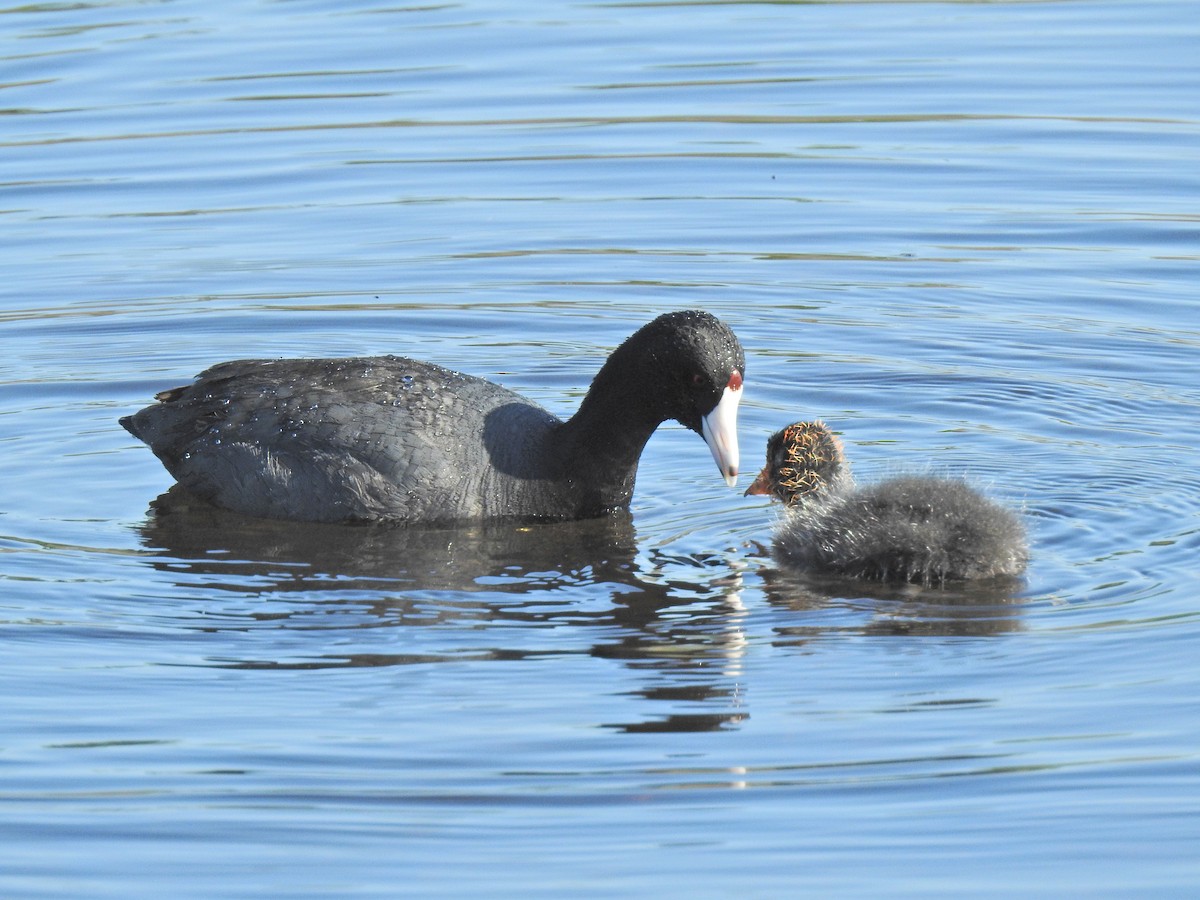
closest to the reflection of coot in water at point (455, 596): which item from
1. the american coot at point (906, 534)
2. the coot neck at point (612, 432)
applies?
the coot neck at point (612, 432)

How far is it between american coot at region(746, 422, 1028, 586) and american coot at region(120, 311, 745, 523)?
58cm

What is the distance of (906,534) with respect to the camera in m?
6.66

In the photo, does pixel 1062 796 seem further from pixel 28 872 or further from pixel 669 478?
pixel 669 478

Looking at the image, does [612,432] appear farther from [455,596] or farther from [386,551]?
[455,596]

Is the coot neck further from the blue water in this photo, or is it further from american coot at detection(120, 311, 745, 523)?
the blue water

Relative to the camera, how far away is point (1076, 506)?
7.40m

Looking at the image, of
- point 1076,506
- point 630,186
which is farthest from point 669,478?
point 630,186

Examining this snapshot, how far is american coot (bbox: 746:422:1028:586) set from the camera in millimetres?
6648

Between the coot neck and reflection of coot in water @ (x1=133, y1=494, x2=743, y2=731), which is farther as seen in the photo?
the coot neck

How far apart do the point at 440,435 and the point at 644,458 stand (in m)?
1.26

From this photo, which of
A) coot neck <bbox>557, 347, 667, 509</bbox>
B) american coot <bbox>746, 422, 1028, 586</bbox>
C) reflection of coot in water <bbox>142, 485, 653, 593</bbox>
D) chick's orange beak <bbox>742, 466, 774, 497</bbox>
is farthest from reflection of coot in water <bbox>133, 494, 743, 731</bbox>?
chick's orange beak <bbox>742, 466, 774, 497</bbox>

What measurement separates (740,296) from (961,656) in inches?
188

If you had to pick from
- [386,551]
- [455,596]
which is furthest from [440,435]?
[455,596]

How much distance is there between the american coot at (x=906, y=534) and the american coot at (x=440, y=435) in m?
0.58
